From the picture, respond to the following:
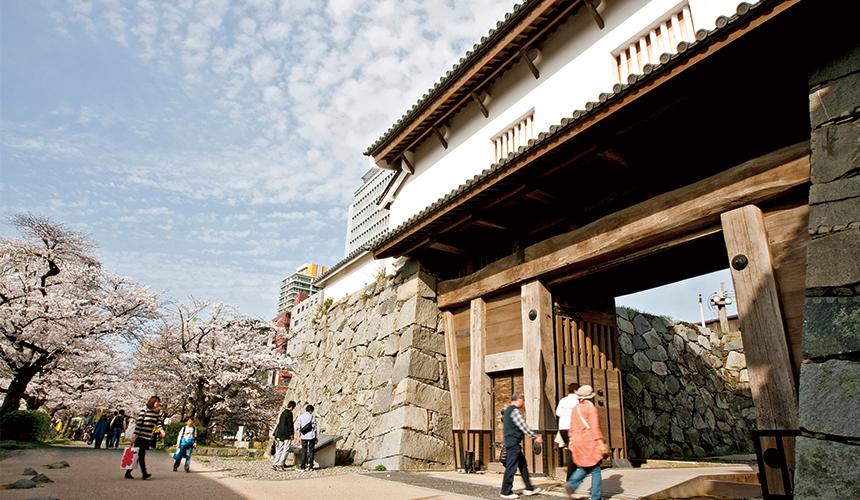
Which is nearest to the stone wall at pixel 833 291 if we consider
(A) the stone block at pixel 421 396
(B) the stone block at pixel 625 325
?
(A) the stone block at pixel 421 396

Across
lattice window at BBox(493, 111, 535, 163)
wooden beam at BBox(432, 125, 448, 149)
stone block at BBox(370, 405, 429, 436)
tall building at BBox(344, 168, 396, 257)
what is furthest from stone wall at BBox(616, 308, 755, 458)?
tall building at BBox(344, 168, 396, 257)

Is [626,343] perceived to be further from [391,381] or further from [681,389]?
[391,381]

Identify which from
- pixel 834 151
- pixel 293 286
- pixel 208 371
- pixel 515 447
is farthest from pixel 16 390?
pixel 293 286

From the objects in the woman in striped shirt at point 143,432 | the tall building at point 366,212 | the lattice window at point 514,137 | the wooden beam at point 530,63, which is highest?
the tall building at point 366,212

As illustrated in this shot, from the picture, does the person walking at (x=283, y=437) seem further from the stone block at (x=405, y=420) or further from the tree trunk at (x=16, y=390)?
the tree trunk at (x=16, y=390)

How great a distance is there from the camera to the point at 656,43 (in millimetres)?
7172

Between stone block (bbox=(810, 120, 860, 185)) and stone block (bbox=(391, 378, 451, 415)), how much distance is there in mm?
7326

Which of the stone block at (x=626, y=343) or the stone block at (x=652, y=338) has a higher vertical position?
the stone block at (x=652, y=338)

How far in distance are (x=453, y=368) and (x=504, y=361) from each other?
1.67m

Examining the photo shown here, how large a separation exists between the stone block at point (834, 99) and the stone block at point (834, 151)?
0.11m

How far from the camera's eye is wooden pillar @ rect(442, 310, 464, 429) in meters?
9.52

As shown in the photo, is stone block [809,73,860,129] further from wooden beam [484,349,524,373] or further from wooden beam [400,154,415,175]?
wooden beam [400,154,415,175]

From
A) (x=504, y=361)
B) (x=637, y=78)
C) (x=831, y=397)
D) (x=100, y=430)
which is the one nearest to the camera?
(x=831, y=397)

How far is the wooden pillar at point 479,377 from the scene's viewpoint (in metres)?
8.70
